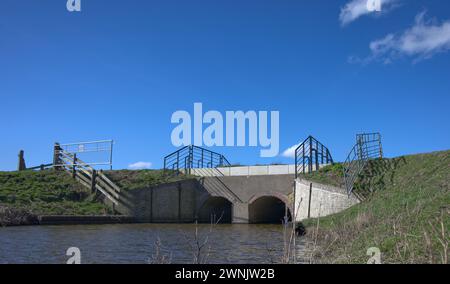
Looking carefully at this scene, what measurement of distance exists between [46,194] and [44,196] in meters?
0.46

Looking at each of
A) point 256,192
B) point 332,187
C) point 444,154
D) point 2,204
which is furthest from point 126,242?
point 256,192

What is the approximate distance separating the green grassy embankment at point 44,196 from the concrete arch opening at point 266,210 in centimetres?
797

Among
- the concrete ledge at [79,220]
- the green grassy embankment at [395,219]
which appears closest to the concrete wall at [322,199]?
the green grassy embankment at [395,219]

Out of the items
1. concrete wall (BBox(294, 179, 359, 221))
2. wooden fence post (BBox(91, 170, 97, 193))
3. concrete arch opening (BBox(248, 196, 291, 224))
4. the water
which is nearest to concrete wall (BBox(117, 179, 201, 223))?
wooden fence post (BBox(91, 170, 97, 193))

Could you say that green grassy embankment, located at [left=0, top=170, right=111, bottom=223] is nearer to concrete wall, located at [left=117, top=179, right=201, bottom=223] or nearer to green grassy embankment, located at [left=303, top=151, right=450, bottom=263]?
concrete wall, located at [left=117, top=179, right=201, bottom=223]

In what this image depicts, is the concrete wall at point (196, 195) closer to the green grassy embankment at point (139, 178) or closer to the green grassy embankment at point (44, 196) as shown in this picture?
the green grassy embankment at point (139, 178)

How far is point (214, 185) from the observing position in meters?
26.5

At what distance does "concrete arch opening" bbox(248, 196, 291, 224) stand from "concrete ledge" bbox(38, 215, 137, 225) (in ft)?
22.8

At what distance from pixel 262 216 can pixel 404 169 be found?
35.7 ft

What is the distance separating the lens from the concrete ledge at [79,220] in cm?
1972

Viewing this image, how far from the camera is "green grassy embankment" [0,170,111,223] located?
20.8 m

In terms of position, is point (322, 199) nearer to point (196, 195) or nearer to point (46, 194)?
point (196, 195)
